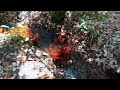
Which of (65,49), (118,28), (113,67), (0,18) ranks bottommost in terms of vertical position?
(113,67)

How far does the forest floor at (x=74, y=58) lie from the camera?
146 inches

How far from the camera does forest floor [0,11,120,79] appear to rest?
3.71 m

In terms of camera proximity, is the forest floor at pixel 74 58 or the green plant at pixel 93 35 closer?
the forest floor at pixel 74 58

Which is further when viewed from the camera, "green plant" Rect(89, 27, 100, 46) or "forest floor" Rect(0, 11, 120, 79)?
"green plant" Rect(89, 27, 100, 46)

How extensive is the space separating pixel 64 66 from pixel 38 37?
853 millimetres

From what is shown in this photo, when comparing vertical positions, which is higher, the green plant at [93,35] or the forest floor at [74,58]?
the green plant at [93,35]

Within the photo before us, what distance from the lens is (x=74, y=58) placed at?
4.54 metres

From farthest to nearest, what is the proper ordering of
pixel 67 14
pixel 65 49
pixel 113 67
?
1. pixel 67 14
2. pixel 65 49
3. pixel 113 67

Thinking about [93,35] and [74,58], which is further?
[93,35]

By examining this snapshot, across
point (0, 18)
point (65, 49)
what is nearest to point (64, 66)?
point (65, 49)

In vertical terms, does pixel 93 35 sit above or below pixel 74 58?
above
